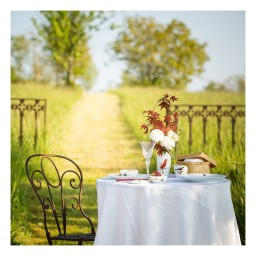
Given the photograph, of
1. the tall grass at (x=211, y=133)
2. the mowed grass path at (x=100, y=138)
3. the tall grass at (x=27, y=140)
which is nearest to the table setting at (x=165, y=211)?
the tall grass at (x=211, y=133)

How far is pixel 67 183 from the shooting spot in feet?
21.8

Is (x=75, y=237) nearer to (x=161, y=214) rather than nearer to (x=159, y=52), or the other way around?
(x=161, y=214)

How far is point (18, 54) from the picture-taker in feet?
34.3

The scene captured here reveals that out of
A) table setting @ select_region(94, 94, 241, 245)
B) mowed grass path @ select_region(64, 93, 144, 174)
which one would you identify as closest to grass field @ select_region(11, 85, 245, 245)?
mowed grass path @ select_region(64, 93, 144, 174)

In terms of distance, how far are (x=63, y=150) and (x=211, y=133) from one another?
2133 mm

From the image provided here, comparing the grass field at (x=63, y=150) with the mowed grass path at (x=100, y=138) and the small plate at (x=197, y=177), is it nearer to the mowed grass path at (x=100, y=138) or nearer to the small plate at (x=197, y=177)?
the mowed grass path at (x=100, y=138)

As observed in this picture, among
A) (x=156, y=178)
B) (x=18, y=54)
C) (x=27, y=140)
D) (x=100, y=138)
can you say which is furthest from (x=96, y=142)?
(x=156, y=178)

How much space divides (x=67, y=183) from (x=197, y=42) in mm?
6004

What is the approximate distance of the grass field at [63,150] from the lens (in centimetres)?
483

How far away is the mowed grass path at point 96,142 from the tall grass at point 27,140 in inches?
6.9

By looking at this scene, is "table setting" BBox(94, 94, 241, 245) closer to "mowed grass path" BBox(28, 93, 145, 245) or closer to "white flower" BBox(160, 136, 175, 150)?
"white flower" BBox(160, 136, 175, 150)

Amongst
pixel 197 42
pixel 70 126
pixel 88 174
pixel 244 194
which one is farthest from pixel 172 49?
pixel 244 194

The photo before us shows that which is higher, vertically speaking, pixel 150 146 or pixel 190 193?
pixel 150 146
